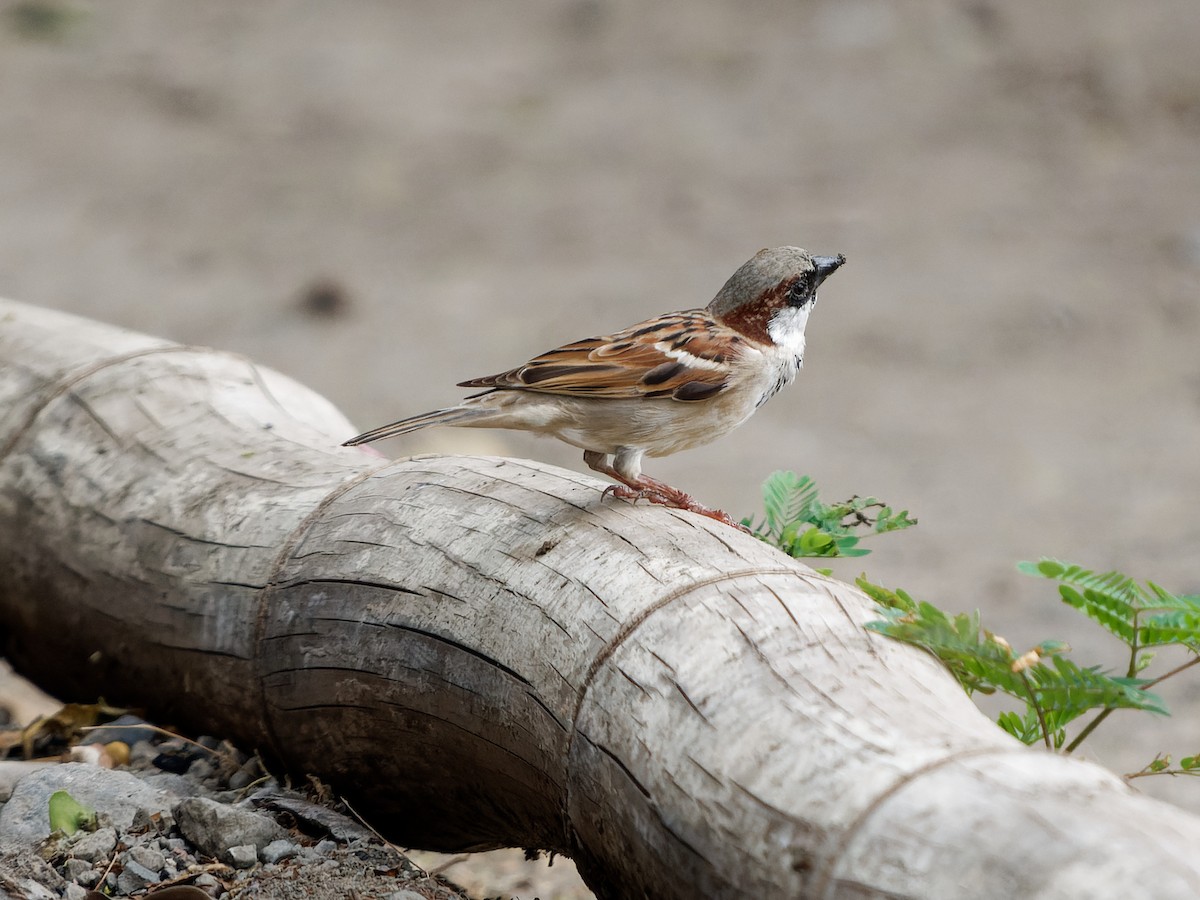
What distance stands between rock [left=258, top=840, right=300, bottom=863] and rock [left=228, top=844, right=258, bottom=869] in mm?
32

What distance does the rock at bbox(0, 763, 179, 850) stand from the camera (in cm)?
317

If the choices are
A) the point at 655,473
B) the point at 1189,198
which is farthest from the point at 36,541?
the point at 1189,198

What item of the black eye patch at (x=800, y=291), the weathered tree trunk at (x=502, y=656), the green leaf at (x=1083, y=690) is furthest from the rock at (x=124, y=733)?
the green leaf at (x=1083, y=690)

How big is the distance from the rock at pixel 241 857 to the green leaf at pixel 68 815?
38cm

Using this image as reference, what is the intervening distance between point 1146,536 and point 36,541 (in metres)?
5.97

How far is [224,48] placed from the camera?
13008 millimetres

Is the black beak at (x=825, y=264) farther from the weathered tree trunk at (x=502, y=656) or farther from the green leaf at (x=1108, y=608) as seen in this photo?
the green leaf at (x=1108, y=608)

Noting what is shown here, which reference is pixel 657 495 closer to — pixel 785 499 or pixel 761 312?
pixel 785 499

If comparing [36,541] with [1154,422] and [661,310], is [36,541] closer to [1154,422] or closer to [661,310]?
[661,310]

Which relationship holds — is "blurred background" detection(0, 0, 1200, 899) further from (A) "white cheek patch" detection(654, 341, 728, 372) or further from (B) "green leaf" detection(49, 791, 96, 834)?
(B) "green leaf" detection(49, 791, 96, 834)

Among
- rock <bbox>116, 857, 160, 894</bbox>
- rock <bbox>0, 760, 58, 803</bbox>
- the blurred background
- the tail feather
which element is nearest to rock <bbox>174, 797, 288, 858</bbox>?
rock <bbox>116, 857, 160, 894</bbox>

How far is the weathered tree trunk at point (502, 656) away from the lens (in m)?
2.27

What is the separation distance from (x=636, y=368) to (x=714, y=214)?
775 cm

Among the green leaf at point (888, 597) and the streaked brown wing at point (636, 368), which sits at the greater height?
the streaked brown wing at point (636, 368)
